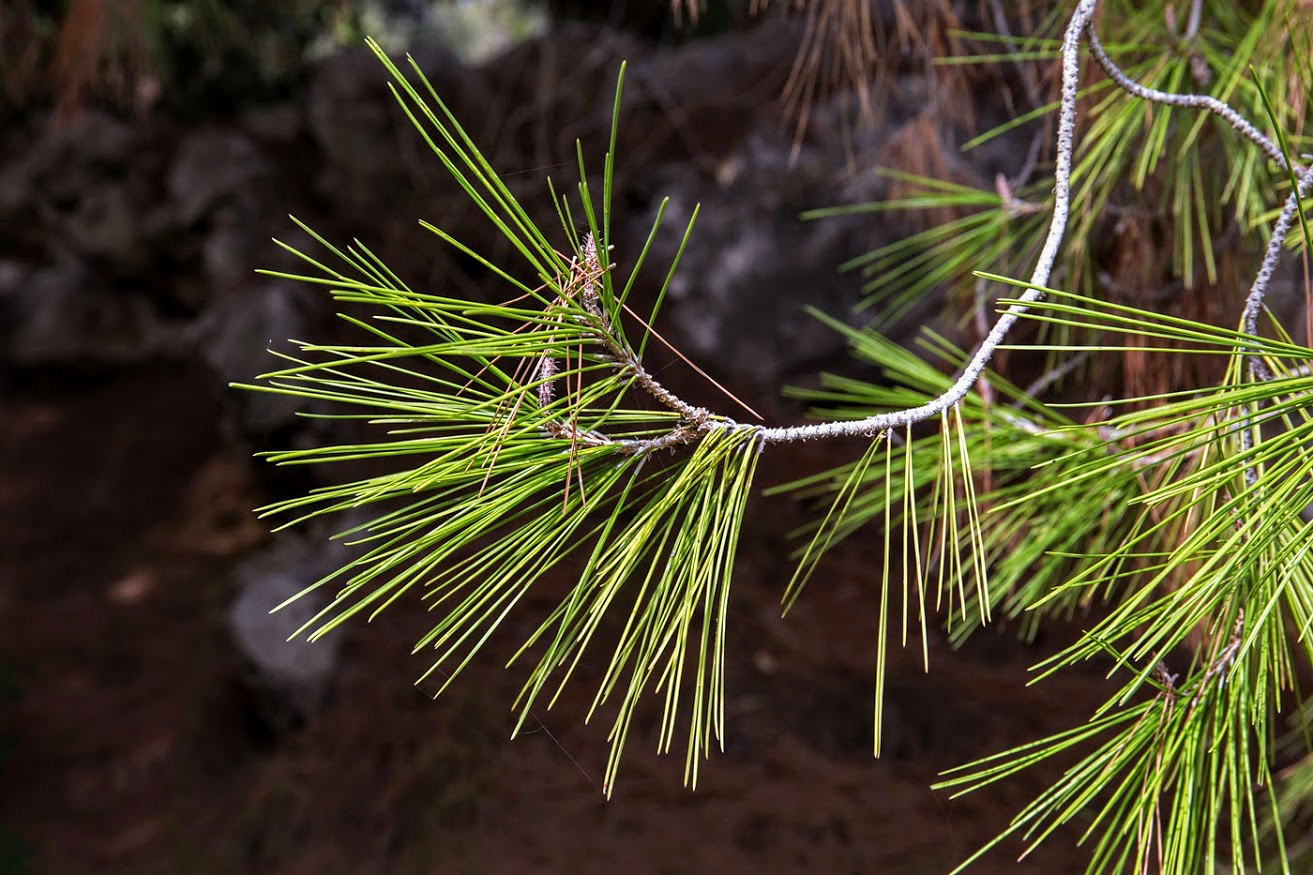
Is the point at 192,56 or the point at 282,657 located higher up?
the point at 192,56

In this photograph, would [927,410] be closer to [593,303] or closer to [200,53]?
[593,303]

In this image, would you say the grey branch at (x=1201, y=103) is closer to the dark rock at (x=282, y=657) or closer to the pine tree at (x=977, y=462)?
the pine tree at (x=977, y=462)

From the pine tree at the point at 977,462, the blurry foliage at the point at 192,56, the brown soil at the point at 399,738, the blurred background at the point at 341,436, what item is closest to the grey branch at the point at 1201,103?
the pine tree at the point at 977,462

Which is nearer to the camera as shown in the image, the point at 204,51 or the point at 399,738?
the point at 399,738

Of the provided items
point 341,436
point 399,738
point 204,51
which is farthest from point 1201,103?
point 204,51

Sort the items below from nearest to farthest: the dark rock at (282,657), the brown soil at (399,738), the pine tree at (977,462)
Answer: the pine tree at (977,462) → the brown soil at (399,738) → the dark rock at (282,657)

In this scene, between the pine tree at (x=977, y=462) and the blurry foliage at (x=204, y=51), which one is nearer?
the pine tree at (x=977, y=462)

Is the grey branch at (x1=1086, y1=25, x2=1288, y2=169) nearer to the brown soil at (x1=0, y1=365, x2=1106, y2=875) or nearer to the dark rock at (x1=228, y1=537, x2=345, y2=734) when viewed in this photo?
the brown soil at (x1=0, y1=365, x2=1106, y2=875)

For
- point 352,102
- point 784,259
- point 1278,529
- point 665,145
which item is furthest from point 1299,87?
point 352,102

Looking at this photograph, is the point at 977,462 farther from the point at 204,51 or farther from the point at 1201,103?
the point at 204,51
